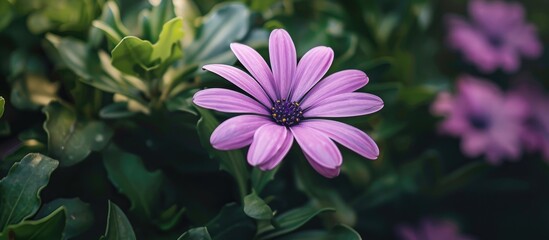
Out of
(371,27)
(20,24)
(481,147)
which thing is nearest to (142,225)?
(20,24)

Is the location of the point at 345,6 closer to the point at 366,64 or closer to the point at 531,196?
the point at 366,64

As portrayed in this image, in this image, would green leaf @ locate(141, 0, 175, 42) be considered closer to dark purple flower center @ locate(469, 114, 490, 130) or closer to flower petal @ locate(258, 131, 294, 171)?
flower petal @ locate(258, 131, 294, 171)

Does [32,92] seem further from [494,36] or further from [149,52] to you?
[494,36]

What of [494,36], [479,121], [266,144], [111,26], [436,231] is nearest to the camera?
[266,144]

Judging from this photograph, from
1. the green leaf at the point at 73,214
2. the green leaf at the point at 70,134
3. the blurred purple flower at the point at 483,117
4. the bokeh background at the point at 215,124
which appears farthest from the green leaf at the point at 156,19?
the blurred purple flower at the point at 483,117

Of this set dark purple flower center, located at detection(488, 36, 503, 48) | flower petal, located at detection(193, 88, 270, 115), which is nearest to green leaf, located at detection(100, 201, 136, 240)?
flower petal, located at detection(193, 88, 270, 115)

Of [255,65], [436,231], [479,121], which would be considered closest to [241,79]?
[255,65]
